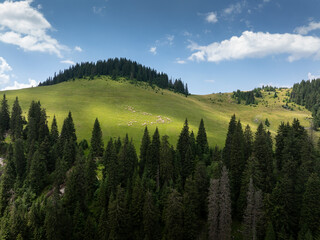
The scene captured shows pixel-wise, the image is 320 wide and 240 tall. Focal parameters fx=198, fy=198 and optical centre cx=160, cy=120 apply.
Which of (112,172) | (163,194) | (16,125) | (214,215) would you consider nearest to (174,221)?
(214,215)

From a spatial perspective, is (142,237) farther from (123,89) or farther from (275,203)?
(123,89)

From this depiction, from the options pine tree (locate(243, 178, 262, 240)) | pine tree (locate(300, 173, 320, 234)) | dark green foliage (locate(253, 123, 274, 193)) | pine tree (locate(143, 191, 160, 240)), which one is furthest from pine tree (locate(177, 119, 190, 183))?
pine tree (locate(300, 173, 320, 234))

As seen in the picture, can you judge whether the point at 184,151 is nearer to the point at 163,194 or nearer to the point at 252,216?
the point at 163,194

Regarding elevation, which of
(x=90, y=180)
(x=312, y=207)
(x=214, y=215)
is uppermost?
(x=312, y=207)

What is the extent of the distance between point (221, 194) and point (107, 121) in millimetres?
85590

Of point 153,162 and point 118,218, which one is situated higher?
point 153,162

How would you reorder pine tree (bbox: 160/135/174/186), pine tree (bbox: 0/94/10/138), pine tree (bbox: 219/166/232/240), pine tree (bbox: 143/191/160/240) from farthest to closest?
Result: pine tree (bbox: 0/94/10/138) → pine tree (bbox: 160/135/174/186) → pine tree (bbox: 143/191/160/240) → pine tree (bbox: 219/166/232/240)

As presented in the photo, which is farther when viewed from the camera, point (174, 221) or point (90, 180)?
point (90, 180)

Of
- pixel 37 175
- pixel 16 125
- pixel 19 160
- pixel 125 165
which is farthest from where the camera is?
pixel 16 125

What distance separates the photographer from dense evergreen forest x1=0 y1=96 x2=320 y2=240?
1761 inches

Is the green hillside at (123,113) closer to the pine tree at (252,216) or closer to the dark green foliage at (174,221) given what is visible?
the dark green foliage at (174,221)

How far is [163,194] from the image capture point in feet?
183

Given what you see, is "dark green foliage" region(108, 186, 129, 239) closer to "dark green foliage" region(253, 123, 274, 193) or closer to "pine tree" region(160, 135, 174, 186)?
"pine tree" region(160, 135, 174, 186)

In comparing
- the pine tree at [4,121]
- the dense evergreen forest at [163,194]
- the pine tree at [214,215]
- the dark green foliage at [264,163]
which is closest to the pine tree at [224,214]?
the dense evergreen forest at [163,194]
